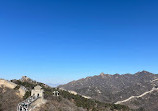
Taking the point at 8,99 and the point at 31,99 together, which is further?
the point at 8,99

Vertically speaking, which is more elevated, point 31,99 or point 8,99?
point 31,99

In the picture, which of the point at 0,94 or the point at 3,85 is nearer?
the point at 0,94

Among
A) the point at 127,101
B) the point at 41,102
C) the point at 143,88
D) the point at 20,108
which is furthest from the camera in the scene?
the point at 143,88

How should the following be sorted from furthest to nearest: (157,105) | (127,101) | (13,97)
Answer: (127,101) < (157,105) < (13,97)

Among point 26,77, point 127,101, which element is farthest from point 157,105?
point 26,77

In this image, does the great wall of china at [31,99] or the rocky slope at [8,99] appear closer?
the great wall of china at [31,99]

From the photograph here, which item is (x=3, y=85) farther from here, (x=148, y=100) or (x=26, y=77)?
(x=148, y=100)

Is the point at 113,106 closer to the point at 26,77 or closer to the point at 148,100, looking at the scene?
the point at 26,77

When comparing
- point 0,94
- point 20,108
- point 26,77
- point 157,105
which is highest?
point 26,77

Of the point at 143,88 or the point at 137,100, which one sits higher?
the point at 143,88

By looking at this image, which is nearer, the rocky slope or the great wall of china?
the great wall of china
